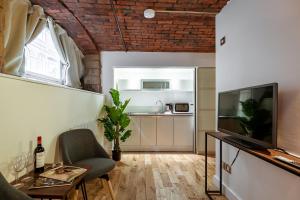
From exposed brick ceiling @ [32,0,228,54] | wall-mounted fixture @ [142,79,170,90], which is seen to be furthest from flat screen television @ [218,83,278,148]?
wall-mounted fixture @ [142,79,170,90]

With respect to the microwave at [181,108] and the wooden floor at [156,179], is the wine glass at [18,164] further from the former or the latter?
the microwave at [181,108]

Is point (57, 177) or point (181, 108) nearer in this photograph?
point (57, 177)

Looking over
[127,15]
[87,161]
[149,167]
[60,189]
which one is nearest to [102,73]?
[127,15]

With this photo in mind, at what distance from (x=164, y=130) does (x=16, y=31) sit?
3.52 metres

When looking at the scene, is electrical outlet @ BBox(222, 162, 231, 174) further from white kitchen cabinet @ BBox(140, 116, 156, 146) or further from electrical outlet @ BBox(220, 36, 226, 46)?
white kitchen cabinet @ BBox(140, 116, 156, 146)

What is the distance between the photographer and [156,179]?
Result: 321 cm

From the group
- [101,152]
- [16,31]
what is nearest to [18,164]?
[101,152]

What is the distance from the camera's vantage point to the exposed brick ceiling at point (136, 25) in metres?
2.97

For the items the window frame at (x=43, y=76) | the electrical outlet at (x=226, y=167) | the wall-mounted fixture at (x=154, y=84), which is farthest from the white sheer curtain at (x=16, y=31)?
the wall-mounted fixture at (x=154, y=84)

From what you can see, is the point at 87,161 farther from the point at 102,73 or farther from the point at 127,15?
the point at 102,73

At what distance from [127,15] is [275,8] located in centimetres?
221

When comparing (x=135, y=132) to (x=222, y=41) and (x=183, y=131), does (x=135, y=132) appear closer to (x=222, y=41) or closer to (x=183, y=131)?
(x=183, y=131)

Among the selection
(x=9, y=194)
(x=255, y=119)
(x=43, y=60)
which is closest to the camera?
(x=9, y=194)

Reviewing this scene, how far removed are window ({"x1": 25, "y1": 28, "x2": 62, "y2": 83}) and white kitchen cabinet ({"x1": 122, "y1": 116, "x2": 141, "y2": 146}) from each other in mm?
1940
